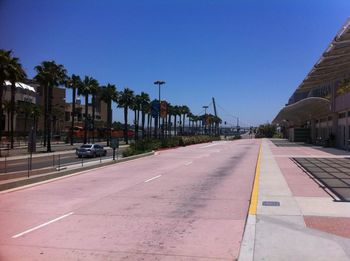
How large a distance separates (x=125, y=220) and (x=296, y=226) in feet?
12.3

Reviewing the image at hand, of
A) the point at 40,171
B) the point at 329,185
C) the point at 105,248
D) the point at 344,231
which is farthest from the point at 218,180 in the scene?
the point at 105,248

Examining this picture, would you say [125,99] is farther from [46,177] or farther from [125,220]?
[125,220]

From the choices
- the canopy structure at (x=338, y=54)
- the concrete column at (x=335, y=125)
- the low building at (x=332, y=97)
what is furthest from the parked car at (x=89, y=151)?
the concrete column at (x=335, y=125)

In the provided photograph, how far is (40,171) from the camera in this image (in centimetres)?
2295

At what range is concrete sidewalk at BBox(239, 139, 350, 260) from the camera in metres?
8.45

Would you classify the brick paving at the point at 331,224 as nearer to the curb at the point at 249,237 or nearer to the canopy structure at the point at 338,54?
the curb at the point at 249,237

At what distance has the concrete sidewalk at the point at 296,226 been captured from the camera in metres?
8.45

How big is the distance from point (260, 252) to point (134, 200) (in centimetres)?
713

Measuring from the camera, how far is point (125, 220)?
11.7 metres

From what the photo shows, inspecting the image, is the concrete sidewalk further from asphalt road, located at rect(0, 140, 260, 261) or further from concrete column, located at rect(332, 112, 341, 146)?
concrete column, located at rect(332, 112, 341, 146)

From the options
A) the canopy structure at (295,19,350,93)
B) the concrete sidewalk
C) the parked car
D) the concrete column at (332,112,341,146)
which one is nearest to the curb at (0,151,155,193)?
the concrete sidewalk

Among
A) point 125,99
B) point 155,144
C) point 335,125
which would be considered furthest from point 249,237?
point 125,99

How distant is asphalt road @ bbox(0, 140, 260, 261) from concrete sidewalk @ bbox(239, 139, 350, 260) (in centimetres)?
38

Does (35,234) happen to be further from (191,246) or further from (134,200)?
(134,200)
